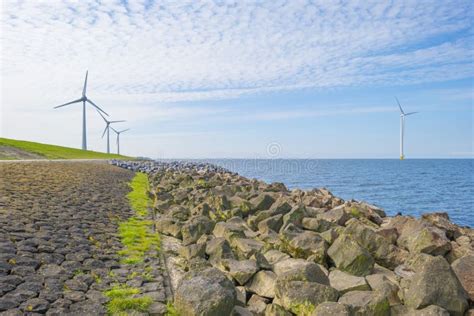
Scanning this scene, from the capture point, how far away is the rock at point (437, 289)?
20.9 feet

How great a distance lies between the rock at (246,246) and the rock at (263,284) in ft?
3.15

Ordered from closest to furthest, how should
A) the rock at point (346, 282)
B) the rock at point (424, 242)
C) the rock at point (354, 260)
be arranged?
1. the rock at point (346, 282)
2. the rock at point (354, 260)
3. the rock at point (424, 242)

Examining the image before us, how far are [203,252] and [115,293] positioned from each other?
271cm

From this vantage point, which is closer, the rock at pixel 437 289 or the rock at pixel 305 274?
the rock at pixel 437 289

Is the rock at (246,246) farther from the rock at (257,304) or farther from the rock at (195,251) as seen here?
the rock at (257,304)

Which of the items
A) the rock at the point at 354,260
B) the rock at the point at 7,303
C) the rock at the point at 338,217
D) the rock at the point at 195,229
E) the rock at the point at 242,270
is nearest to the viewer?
the rock at the point at 7,303

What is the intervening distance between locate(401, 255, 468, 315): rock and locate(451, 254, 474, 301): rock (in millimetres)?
289

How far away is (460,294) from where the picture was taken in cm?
654

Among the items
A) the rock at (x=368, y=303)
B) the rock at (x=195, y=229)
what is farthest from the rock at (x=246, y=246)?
the rock at (x=368, y=303)

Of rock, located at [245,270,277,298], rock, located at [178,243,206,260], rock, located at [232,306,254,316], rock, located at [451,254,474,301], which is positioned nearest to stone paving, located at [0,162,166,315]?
rock, located at [178,243,206,260]

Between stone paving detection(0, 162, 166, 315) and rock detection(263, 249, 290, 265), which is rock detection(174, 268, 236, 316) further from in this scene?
rock detection(263, 249, 290, 265)

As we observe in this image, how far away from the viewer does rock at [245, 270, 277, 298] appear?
7.11 metres

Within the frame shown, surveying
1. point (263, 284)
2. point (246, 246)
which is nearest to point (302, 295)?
point (263, 284)

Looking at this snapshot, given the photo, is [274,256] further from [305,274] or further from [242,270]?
[305,274]
